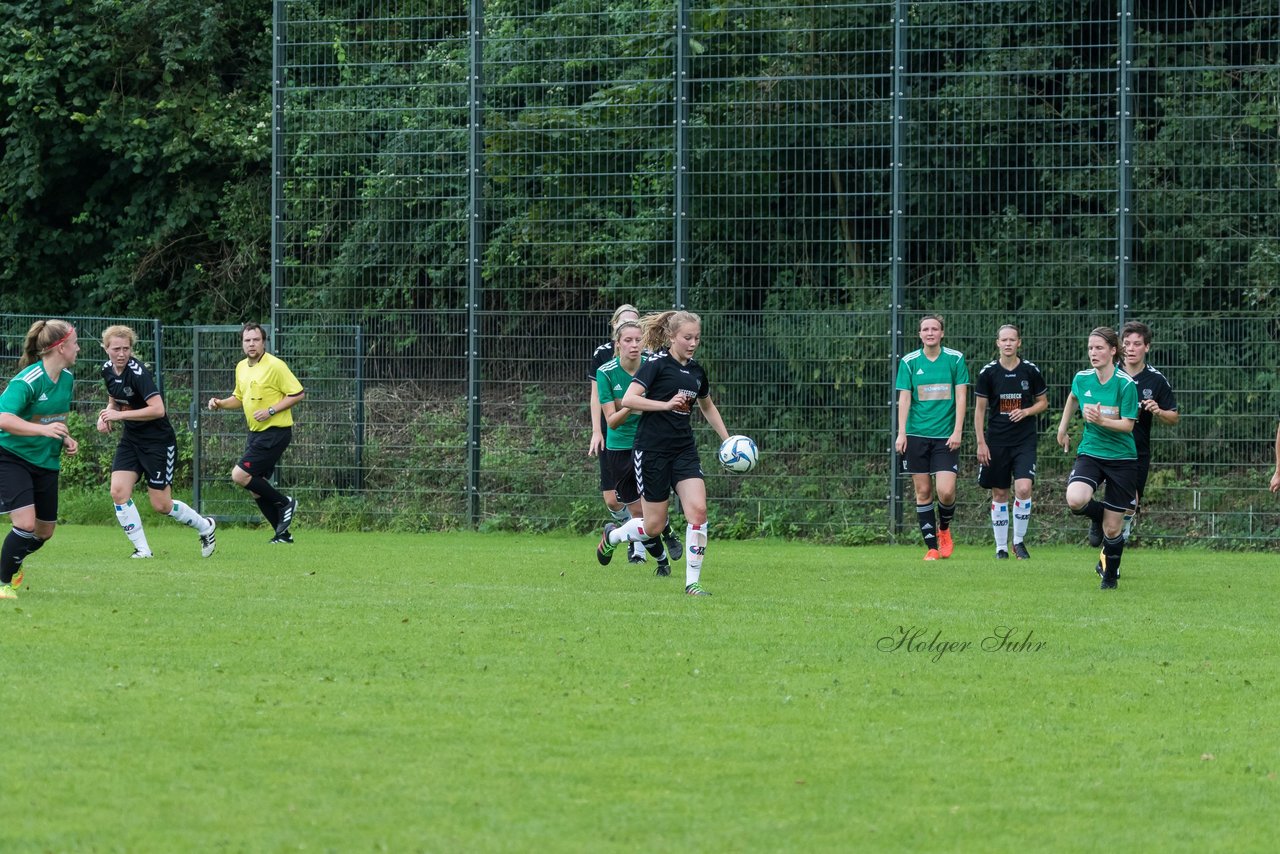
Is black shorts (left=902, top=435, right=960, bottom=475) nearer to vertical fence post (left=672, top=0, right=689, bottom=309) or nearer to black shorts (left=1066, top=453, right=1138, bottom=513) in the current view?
black shorts (left=1066, top=453, right=1138, bottom=513)

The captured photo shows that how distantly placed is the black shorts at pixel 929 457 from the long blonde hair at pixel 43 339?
784 centimetres

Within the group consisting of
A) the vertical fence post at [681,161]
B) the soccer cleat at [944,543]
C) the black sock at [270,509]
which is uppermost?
the vertical fence post at [681,161]

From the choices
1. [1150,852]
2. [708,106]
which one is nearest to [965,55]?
[708,106]

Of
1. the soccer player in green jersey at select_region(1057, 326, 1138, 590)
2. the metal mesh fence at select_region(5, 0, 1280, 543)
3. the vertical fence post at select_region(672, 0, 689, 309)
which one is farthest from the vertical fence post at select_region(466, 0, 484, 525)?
the soccer player in green jersey at select_region(1057, 326, 1138, 590)

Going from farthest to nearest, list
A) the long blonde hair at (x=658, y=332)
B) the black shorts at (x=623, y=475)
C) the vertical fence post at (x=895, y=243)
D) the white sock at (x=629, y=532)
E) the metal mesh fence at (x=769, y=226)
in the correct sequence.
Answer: the vertical fence post at (x=895, y=243)
the metal mesh fence at (x=769, y=226)
the black shorts at (x=623, y=475)
the white sock at (x=629, y=532)
the long blonde hair at (x=658, y=332)

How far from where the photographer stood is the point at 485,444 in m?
19.2

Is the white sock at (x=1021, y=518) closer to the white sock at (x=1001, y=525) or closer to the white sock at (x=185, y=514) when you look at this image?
the white sock at (x=1001, y=525)

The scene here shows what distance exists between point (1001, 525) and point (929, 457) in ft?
3.72

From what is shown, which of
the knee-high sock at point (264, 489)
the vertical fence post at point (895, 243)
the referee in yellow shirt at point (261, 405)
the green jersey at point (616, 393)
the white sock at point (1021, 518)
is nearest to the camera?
the green jersey at point (616, 393)

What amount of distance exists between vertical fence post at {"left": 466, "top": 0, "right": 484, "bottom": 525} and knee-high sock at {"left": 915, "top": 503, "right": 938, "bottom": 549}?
574 centimetres

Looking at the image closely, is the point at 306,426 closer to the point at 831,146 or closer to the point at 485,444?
the point at 485,444

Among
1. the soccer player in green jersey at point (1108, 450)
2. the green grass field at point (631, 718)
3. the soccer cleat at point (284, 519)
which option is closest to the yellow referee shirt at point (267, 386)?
the soccer cleat at point (284, 519)

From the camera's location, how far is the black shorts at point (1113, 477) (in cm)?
1230

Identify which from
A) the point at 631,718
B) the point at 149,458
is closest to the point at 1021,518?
the point at 149,458
